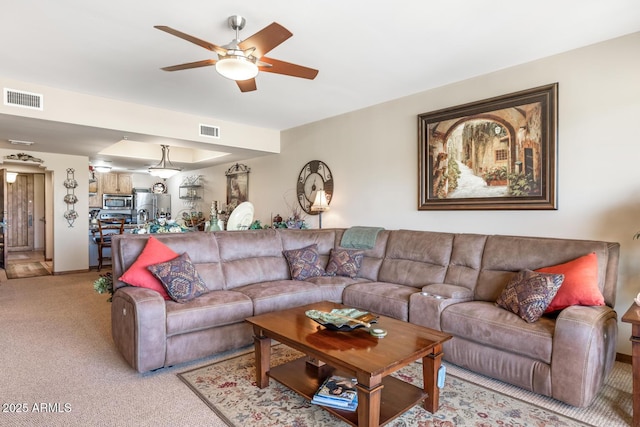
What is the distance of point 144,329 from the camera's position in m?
2.56

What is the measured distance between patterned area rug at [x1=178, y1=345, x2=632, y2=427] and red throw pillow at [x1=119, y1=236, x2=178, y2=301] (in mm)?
765

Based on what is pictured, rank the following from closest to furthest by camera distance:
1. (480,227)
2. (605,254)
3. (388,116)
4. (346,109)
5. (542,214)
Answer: (605,254), (542,214), (480,227), (388,116), (346,109)

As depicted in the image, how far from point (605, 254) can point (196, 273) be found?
3.30 metres

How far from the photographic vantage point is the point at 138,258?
3.09 meters

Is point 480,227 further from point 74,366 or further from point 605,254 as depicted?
point 74,366

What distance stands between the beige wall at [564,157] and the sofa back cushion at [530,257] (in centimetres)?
36

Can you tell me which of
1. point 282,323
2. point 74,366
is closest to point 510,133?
point 282,323

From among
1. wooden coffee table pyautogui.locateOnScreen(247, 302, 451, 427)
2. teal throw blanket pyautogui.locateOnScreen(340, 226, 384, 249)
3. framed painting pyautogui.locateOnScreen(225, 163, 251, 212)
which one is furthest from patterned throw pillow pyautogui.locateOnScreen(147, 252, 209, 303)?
framed painting pyautogui.locateOnScreen(225, 163, 251, 212)

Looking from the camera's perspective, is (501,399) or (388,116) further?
(388,116)

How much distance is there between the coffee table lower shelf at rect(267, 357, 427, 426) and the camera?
1.91 m

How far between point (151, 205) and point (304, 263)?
7.50 m

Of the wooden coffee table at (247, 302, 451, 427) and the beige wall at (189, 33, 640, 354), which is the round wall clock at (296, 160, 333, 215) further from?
the wooden coffee table at (247, 302, 451, 427)

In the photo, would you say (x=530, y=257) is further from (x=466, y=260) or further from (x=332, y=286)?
(x=332, y=286)

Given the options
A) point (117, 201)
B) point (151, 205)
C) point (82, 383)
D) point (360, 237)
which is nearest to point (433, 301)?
point (360, 237)
